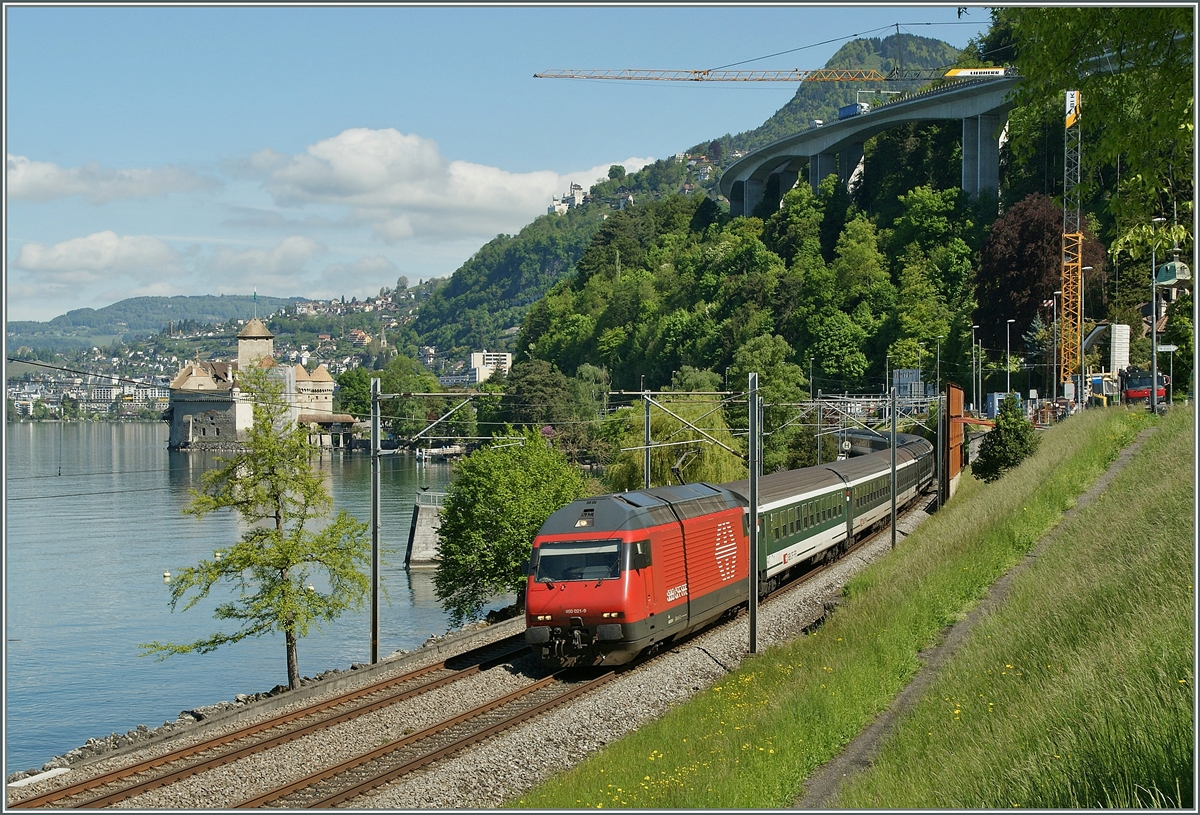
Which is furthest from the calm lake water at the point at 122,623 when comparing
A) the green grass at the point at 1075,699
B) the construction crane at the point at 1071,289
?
the construction crane at the point at 1071,289

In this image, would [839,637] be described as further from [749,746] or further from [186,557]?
[186,557]

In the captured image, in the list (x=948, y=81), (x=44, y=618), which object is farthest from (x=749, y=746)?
(x=948, y=81)

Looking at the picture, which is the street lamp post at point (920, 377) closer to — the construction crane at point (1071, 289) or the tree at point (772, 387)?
the tree at point (772, 387)

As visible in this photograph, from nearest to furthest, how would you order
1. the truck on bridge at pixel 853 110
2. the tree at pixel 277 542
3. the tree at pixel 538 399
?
the tree at pixel 277 542 → the tree at pixel 538 399 → the truck on bridge at pixel 853 110

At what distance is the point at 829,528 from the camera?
36188 millimetres

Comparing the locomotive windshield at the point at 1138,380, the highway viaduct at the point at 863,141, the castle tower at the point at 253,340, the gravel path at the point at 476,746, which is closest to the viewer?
the gravel path at the point at 476,746

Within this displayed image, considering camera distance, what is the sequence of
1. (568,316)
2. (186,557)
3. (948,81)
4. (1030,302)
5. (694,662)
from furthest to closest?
(568,316)
(948,81)
(1030,302)
(186,557)
(694,662)

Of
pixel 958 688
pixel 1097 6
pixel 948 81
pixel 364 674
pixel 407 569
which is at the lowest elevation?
pixel 407 569

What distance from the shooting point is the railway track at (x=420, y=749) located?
14.8 metres

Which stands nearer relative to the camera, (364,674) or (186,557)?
(364,674)

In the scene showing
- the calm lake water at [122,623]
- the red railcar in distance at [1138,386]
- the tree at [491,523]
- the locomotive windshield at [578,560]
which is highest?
the red railcar in distance at [1138,386]

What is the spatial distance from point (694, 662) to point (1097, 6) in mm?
14249

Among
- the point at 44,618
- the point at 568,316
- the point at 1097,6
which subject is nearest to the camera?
the point at 1097,6

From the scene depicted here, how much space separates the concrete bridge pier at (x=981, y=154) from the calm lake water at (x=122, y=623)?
6259 centimetres
